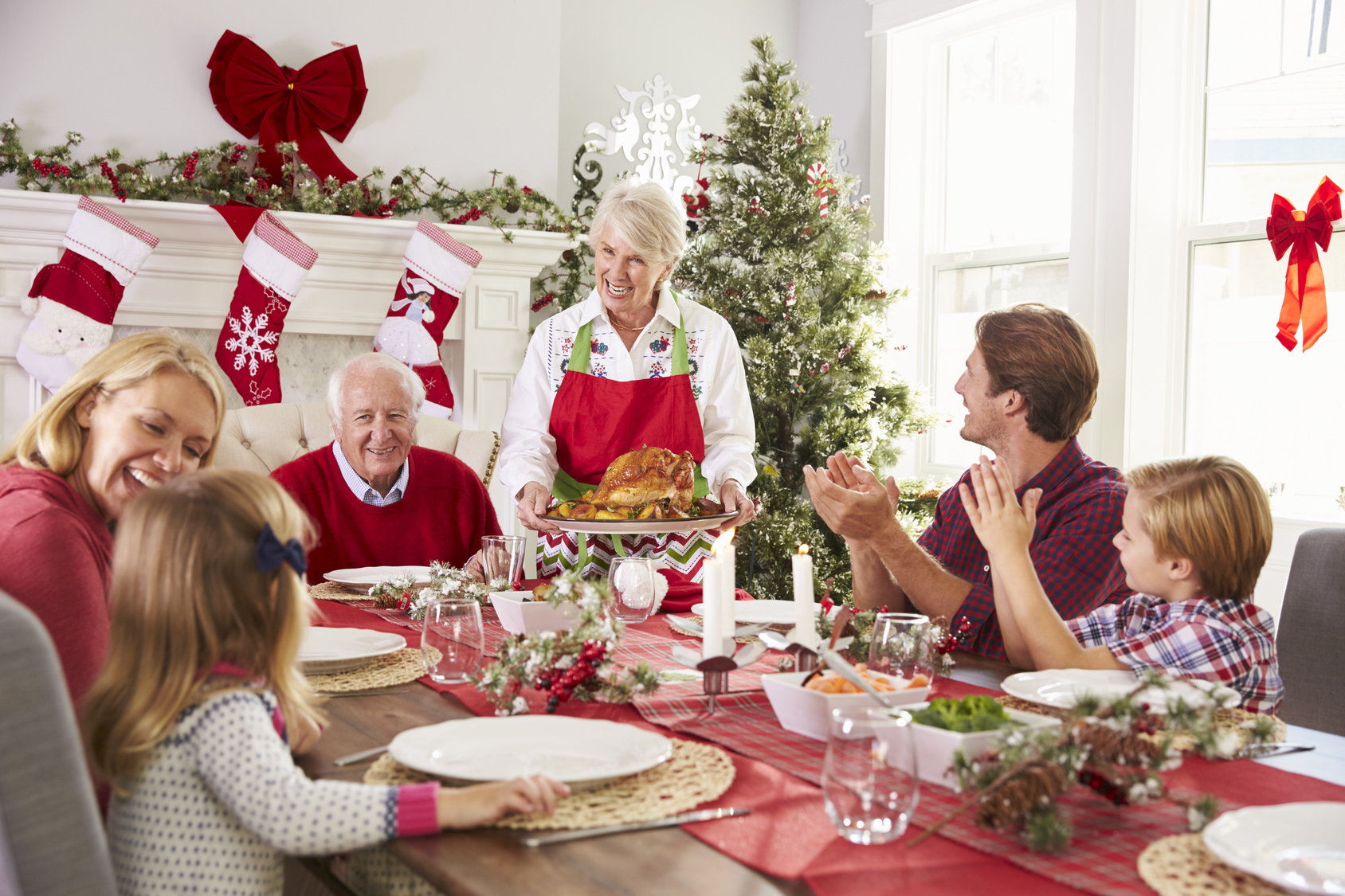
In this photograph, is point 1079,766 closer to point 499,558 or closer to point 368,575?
point 499,558

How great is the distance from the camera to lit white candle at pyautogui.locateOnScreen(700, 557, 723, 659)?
1374 mm

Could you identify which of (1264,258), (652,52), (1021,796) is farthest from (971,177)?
(1021,796)

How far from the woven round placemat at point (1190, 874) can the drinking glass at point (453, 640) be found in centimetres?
87

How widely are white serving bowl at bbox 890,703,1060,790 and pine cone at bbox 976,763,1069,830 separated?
71mm

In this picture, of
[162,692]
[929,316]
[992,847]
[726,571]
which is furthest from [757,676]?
[929,316]

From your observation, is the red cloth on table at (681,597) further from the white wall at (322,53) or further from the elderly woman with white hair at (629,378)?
the white wall at (322,53)

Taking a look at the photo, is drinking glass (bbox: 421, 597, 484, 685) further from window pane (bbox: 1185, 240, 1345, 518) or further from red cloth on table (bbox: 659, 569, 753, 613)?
window pane (bbox: 1185, 240, 1345, 518)

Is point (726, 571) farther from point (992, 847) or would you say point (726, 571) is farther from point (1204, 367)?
point (1204, 367)

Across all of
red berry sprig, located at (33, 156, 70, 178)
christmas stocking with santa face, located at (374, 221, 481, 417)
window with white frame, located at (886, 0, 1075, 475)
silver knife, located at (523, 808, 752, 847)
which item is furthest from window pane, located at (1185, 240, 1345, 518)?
red berry sprig, located at (33, 156, 70, 178)

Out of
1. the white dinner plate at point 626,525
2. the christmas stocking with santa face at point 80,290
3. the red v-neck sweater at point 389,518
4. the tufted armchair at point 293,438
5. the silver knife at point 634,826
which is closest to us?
the silver knife at point 634,826

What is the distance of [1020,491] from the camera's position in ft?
6.90

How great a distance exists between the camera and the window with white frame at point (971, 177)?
4.36 metres

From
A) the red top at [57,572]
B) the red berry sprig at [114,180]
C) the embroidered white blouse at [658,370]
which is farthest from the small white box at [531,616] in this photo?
the red berry sprig at [114,180]

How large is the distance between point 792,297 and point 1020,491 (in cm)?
211
